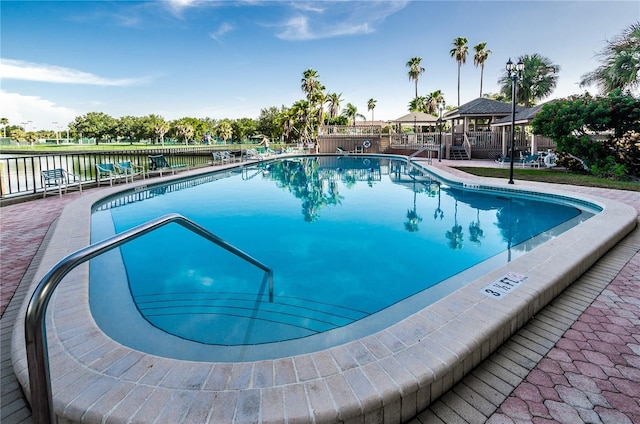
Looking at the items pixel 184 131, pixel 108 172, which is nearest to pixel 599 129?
pixel 108 172

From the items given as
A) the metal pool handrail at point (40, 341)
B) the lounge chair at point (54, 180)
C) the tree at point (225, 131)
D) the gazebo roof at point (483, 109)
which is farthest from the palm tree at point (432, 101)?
the metal pool handrail at point (40, 341)

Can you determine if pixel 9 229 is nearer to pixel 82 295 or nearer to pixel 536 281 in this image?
pixel 82 295

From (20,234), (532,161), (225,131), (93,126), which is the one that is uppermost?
(93,126)

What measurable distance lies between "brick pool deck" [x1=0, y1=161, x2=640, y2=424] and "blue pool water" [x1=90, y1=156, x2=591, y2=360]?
0.95m

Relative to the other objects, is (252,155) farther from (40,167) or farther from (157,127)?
(157,127)

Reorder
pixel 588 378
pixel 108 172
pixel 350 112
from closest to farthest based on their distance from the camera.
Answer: pixel 588 378
pixel 108 172
pixel 350 112

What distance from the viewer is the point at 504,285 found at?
11.2 feet

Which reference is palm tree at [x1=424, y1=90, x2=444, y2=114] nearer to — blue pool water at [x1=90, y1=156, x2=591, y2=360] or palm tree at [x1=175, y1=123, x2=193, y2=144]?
blue pool water at [x1=90, y1=156, x2=591, y2=360]

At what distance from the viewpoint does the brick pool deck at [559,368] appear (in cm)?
201

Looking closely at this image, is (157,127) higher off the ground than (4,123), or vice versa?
(4,123)

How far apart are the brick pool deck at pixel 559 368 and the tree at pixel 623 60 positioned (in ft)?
Result: 50.4

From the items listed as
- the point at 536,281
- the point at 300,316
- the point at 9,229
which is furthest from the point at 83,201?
the point at 536,281

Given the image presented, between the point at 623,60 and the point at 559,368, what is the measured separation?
706 inches

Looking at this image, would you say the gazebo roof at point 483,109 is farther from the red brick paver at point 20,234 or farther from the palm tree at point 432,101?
the palm tree at point 432,101
